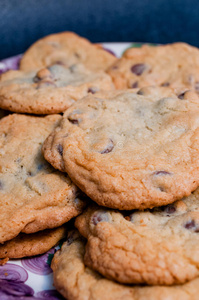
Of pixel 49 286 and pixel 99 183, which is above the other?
pixel 99 183

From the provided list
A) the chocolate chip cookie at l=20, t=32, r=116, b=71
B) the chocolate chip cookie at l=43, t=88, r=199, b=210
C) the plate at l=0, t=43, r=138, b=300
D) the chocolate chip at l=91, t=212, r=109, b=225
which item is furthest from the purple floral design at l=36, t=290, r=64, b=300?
the chocolate chip cookie at l=20, t=32, r=116, b=71

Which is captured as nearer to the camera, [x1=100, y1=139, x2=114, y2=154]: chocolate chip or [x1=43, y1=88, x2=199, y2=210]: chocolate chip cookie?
[x1=43, y1=88, x2=199, y2=210]: chocolate chip cookie

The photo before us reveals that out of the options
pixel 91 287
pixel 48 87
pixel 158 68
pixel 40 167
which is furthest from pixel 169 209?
pixel 158 68

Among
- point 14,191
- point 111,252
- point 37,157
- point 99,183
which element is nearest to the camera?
point 111,252

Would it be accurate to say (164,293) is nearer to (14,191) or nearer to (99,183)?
(99,183)

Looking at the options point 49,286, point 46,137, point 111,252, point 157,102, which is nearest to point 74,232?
point 49,286

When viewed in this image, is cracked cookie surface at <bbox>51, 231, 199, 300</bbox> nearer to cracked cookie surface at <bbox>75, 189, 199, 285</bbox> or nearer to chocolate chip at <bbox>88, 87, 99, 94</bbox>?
cracked cookie surface at <bbox>75, 189, 199, 285</bbox>

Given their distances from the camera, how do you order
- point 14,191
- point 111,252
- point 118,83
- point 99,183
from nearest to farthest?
1. point 111,252
2. point 99,183
3. point 14,191
4. point 118,83

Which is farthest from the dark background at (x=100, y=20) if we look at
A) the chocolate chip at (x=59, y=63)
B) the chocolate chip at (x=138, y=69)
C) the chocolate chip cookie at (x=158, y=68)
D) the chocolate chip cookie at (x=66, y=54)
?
the chocolate chip at (x=138, y=69)
